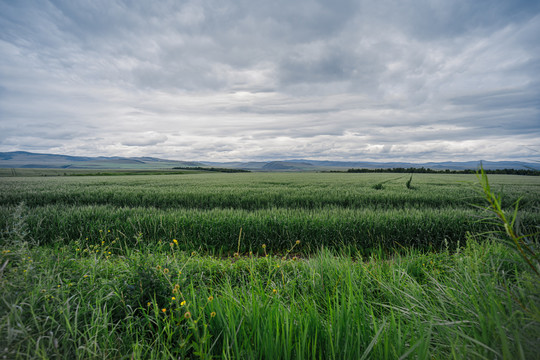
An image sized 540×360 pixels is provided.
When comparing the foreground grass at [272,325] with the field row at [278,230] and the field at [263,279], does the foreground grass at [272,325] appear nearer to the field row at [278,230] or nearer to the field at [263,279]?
the field at [263,279]

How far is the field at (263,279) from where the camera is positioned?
1906 mm

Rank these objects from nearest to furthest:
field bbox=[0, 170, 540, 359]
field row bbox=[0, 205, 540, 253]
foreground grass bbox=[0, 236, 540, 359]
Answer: foreground grass bbox=[0, 236, 540, 359], field bbox=[0, 170, 540, 359], field row bbox=[0, 205, 540, 253]

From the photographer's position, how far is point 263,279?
4.80 meters

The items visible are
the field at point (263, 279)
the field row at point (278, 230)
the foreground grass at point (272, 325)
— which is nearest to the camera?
the foreground grass at point (272, 325)

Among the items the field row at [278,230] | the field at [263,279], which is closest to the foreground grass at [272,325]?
the field at [263,279]

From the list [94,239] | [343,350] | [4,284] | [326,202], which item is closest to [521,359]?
[343,350]

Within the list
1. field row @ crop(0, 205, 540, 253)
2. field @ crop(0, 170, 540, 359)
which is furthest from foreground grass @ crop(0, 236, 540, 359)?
field row @ crop(0, 205, 540, 253)

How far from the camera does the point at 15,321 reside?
6.86ft

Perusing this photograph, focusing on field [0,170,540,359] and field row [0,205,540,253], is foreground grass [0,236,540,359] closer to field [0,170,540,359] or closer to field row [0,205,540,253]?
field [0,170,540,359]

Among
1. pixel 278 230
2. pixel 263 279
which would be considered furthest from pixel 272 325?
pixel 278 230

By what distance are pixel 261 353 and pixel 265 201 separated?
41.5 ft

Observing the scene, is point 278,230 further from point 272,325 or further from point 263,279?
point 272,325

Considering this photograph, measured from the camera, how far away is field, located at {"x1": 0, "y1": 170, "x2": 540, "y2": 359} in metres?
1.91

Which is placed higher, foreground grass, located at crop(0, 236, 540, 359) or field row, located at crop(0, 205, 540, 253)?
foreground grass, located at crop(0, 236, 540, 359)
